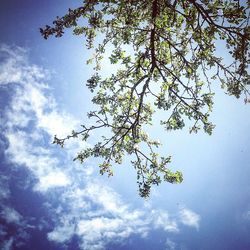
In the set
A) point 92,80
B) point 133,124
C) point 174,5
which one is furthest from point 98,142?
point 174,5

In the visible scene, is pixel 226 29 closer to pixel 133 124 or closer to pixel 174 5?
pixel 174 5

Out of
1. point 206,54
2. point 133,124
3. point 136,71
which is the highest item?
point 206,54

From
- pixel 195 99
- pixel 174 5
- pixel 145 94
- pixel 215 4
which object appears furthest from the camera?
pixel 145 94

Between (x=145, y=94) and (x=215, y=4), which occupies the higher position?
(x=215, y=4)

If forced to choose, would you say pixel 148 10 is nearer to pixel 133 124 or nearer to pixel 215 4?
pixel 215 4

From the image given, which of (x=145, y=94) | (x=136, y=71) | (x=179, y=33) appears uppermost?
(x=179, y=33)

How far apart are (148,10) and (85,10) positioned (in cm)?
227

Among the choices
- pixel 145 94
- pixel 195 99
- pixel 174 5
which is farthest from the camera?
pixel 145 94

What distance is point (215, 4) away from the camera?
23.2 feet

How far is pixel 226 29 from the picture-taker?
7320mm

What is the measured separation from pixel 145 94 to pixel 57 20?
3.63 metres

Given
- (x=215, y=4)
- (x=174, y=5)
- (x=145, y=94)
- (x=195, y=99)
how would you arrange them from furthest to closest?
(x=145, y=94) < (x=195, y=99) < (x=174, y=5) < (x=215, y=4)

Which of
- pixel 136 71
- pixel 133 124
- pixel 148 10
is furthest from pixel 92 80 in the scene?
pixel 148 10

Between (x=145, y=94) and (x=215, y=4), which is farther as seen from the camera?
(x=145, y=94)
